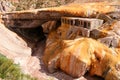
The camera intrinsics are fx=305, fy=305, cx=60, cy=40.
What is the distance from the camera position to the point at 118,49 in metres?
18.8

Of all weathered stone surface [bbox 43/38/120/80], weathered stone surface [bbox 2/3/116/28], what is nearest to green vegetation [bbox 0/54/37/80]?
weathered stone surface [bbox 43/38/120/80]

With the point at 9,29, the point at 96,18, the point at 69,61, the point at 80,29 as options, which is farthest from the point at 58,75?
the point at 9,29

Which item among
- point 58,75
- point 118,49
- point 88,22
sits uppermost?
point 88,22

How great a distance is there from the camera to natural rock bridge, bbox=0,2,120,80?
1842 cm

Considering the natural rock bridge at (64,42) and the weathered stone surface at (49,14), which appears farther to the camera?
the weathered stone surface at (49,14)

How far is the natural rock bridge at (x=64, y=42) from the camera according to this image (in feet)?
60.4

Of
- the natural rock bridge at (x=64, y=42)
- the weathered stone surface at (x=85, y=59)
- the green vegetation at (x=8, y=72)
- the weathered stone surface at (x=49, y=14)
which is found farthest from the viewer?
the weathered stone surface at (x=49, y=14)

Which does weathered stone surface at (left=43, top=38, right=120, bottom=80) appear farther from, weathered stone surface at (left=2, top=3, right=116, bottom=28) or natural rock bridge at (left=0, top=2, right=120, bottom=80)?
weathered stone surface at (left=2, top=3, right=116, bottom=28)

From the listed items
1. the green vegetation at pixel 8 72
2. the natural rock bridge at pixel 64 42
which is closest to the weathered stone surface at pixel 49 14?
the natural rock bridge at pixel 64 42

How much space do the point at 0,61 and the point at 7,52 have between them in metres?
11.1

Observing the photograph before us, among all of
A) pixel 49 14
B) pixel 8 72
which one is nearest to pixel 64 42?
pixel 49 14

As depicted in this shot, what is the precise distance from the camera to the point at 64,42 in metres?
20.4

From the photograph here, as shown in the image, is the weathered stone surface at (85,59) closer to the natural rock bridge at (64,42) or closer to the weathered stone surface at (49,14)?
the natural rock bridge at (64,42)

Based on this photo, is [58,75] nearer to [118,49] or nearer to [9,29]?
[118,49]
